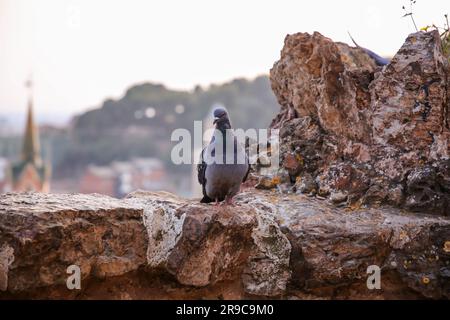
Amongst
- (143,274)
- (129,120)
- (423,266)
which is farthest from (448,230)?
(129,120)

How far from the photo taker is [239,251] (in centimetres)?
341

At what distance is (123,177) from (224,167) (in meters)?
27.9

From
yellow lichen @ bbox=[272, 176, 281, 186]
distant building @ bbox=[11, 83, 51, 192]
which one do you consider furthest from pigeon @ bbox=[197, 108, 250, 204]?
distant building @ bbox=[11, 83, 51, 192]

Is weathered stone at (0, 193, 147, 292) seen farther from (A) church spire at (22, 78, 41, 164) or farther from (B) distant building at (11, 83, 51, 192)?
(A) church spire at (22, 78, 41, 164)

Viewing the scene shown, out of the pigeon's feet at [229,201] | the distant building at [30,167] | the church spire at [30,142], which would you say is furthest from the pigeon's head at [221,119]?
the church spire at [30,142]

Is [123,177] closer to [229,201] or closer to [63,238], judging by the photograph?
[229,201]

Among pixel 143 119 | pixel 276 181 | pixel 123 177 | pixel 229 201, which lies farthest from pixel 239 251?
pixel 143 119

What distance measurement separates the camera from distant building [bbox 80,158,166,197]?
32312 mm

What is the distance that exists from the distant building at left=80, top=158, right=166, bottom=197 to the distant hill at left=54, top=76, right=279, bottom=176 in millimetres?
2413

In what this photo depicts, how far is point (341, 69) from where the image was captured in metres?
4.09

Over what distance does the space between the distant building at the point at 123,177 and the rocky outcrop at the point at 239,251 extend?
2743 centimetres

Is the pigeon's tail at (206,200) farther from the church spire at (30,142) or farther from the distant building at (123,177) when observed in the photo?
the church spire at (30,142)
